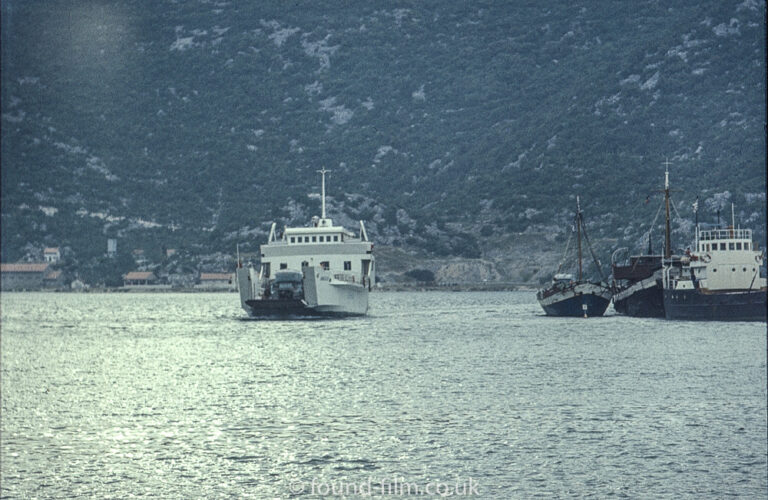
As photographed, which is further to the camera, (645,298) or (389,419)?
(645,298)

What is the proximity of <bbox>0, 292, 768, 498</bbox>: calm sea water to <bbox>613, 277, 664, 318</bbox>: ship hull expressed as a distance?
37.4 metres

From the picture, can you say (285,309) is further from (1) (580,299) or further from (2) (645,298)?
(2) (645,298)

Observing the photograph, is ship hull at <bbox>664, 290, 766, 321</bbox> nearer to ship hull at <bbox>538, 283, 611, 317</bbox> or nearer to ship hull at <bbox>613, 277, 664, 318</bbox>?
ship hull at <bbox>613, 277, 664, 318</bbox>

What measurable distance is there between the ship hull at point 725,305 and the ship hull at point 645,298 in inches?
605

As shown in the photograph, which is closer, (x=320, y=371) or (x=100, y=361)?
(x=320, y=371)

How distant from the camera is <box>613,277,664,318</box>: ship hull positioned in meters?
116

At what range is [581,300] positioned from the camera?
118 m

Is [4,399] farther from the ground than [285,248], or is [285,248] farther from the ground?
[285,248]

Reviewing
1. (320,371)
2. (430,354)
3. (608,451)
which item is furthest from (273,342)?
(608,451)

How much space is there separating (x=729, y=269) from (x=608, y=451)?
7052 cm

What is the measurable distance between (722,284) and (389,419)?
68.7m

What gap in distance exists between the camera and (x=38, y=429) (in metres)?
37.9

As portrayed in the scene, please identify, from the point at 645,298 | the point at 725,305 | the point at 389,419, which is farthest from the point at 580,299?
the point at 389,419

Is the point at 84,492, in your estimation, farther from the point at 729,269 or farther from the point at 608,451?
the point at 729,269
